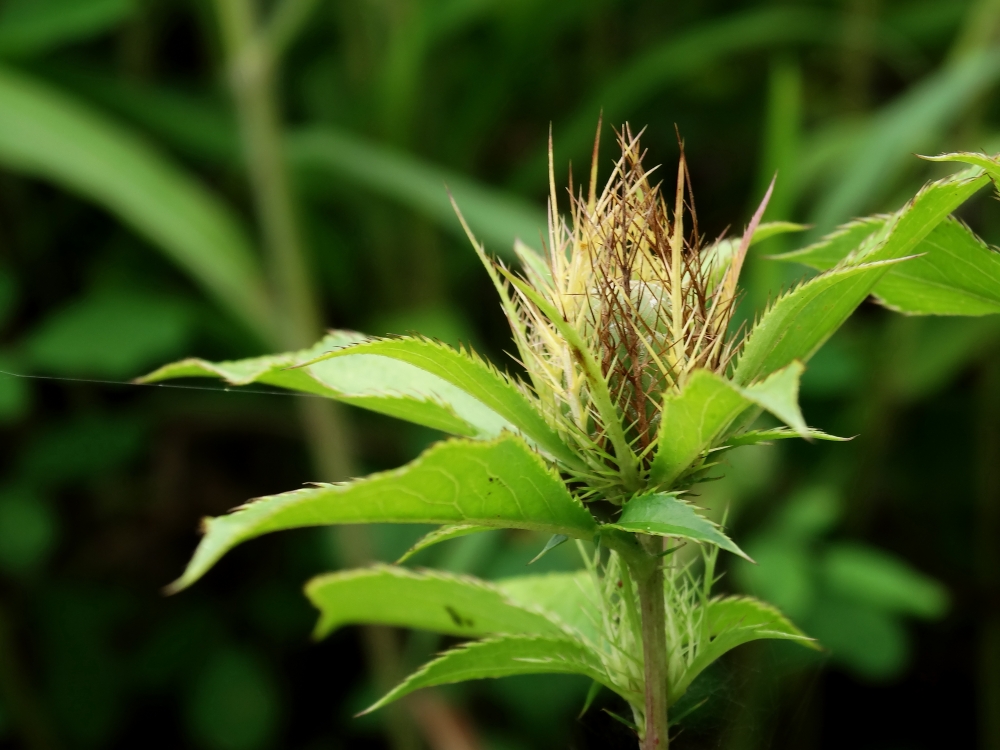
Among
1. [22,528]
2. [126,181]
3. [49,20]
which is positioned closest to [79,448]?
[22,528]

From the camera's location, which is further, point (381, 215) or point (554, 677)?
point (381, 215)

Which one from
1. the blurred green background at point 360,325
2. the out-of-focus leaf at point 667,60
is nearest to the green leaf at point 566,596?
the blurred green background at point 360,325

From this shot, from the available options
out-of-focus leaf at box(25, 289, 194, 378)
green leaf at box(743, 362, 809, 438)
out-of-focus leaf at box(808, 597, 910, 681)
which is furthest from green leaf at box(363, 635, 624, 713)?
out-of-focus leaf at box(25, 289, 194, 378)

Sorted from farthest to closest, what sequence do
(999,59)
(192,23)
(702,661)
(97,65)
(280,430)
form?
(192,23)
(97,65)
(280,430)
(999,59)
(702,661)

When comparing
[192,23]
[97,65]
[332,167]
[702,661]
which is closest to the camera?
[702,661]

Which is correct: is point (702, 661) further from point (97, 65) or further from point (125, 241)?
point (97, 65)

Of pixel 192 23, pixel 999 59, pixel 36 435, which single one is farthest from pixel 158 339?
pixel 999 59

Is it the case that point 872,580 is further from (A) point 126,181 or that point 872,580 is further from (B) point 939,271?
(A) point 126,181

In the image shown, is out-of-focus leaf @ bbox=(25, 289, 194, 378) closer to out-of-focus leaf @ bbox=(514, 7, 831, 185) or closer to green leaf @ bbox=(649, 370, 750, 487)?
out-of-focus leaf @ bbox=(514, 7, 831, 185)
